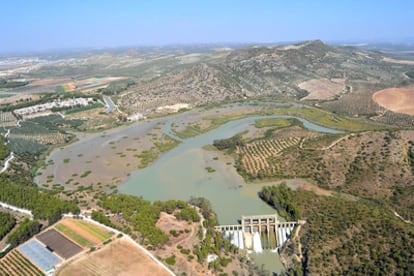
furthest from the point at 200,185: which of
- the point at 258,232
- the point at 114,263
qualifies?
the point at 114,263

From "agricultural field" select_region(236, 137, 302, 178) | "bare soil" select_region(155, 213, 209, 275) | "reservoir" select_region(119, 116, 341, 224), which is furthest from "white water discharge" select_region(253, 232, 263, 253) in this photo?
"agricultural field" select_region(236, 137, 302, 178)

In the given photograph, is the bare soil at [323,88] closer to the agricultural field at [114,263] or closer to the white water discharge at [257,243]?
the white water discharge at [257,243]

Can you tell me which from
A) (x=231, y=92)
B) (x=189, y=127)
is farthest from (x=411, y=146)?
(x=231, y=92)

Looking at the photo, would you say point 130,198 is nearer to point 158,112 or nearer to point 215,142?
point 215,142

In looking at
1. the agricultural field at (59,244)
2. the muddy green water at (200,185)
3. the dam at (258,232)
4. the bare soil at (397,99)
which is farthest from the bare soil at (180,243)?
the bare soil at (397,99)

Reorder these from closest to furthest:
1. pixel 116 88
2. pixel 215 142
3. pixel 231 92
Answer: pixel 215 142 → pixel 231 92 → pixel 116 88

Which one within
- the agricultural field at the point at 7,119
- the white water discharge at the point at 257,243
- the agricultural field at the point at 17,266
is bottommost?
the white water discharge at the point at 257,243
